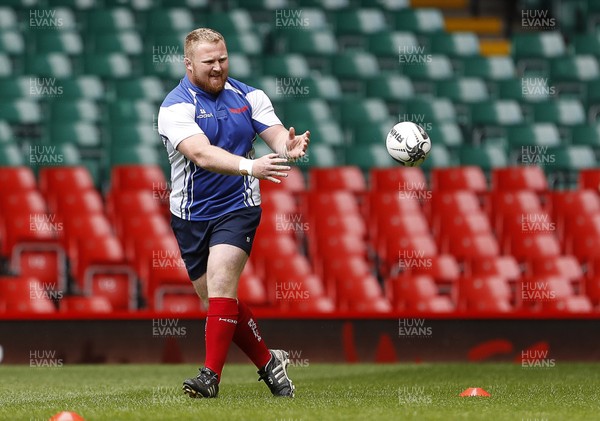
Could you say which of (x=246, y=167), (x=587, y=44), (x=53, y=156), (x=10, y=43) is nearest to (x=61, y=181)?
(x=53, y=156)

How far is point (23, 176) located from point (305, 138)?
613 centimetres

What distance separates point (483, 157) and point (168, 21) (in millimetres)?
4129

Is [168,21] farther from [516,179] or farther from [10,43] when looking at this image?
[516,179]

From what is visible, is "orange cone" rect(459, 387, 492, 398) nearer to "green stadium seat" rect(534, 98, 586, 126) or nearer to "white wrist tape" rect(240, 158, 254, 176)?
"white wrist tape" rect(240, 158, 254, 176)

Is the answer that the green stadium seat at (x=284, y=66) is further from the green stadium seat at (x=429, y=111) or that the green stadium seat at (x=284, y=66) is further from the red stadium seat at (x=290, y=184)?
the red stadium seat at (x=290, y=184)

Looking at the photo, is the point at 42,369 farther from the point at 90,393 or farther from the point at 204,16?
the point at 204,16

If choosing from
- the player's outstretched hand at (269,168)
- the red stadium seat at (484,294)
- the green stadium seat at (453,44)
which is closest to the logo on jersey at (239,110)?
the player's outstretched hand at (269,168)

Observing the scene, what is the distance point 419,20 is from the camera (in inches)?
646

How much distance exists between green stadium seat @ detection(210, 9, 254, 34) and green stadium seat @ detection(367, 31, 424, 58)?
156cm

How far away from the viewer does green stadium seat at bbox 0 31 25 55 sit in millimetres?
14281

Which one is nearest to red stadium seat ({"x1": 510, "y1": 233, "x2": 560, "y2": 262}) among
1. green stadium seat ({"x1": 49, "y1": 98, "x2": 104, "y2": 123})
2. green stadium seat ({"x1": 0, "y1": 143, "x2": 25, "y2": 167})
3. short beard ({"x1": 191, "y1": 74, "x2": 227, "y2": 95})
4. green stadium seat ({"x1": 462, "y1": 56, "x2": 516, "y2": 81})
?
green stadium seat ({"x1": 462, "y1": 56, "x2": 516, "y2": 81})

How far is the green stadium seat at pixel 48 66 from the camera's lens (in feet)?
45.9

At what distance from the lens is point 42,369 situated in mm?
9891

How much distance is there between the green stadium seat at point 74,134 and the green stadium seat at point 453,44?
5015 millimetres
